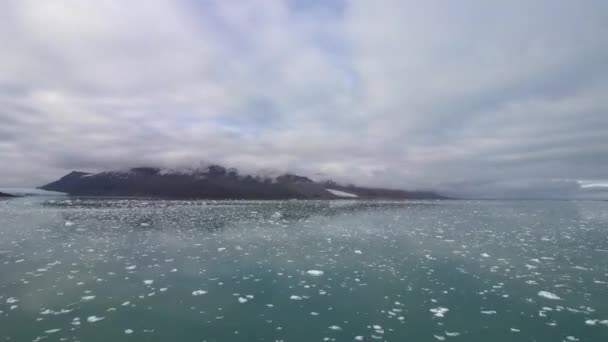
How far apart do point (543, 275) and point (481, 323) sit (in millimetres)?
7680

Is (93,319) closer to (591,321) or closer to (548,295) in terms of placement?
(591,321)

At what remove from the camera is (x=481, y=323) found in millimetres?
9984

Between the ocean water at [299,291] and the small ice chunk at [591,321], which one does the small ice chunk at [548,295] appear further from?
the small ice chunk at [591,321]

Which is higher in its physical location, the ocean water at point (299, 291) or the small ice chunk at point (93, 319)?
the ocean water at point (299, 291)

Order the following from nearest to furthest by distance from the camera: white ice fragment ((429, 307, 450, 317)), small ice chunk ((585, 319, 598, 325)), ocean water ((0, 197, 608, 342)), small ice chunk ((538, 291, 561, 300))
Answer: ocean water ((0, 197, 608, 342))
small ice chunk ((585, 319, 598, 325))
white ice fragment ((429, 307, 450, 317))
small ice chunk ((538, 291, 561, 300))

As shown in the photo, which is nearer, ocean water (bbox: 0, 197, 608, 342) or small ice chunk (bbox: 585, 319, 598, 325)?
ocean water (bbox: 0, 197, 608, 342)

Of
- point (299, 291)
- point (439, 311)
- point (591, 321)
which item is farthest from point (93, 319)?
point (591, 321)

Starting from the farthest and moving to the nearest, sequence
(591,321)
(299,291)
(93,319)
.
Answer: (299,291) < (591,321) < (93,319)

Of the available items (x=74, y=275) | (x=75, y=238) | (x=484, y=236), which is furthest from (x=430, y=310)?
(x=75, y=238)

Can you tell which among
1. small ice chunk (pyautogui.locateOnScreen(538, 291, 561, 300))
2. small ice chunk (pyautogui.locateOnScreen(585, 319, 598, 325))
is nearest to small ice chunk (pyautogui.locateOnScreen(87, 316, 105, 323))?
small ice chunk (pyautogui.locateOnScreen(585, 319, 598, 325))

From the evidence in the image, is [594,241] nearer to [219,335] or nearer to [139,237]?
[219,335]

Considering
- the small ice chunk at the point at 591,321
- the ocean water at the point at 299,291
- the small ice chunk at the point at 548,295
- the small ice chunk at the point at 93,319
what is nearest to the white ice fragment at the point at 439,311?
the ocean water at the point at 299,291

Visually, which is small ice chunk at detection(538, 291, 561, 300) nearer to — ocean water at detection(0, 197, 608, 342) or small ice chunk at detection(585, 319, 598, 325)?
ocean water at detection(0, 197, 608, 342)

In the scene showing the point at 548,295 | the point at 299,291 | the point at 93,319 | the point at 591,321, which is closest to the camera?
the point at 93,319
